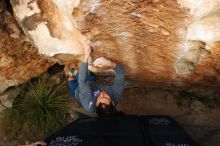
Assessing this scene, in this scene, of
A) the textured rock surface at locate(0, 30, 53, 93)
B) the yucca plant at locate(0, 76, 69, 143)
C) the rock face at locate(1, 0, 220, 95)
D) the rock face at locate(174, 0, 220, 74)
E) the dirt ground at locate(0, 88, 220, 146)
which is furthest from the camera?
the yucca plant at locate(0, 76, 69, 143)

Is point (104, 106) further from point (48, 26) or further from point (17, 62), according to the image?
point (17, 62)

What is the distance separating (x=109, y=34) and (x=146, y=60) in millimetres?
748

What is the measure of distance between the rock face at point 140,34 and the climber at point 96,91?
6.4 inches

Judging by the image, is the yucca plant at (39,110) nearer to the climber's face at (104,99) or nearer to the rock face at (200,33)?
the climber's face at (104,99)

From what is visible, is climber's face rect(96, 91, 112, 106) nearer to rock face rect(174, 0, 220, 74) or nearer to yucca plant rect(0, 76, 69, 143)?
rock face rect(174, 0, 220, 74)

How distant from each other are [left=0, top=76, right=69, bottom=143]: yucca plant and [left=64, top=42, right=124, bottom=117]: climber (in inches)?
40.9

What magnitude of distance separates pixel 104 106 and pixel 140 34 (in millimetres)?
1045

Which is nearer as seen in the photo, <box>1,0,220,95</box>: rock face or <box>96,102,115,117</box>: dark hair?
<box>1,0,220,95</box>: rock face

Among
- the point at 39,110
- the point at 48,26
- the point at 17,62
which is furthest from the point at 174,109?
the point at 17,62

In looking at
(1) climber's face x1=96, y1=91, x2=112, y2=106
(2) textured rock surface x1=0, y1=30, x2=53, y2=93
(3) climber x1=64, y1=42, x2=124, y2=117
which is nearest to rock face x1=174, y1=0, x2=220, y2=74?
(3) climber x1=64, y1=42, x2=124, y2=117

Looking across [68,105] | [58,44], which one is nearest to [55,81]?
[68,105]

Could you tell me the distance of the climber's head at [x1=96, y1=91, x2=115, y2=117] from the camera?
4836 millimetres

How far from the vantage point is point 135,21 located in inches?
165

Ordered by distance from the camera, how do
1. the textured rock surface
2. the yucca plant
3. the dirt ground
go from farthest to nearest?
the yucca plant, the dirt ground, the textured rock surface
